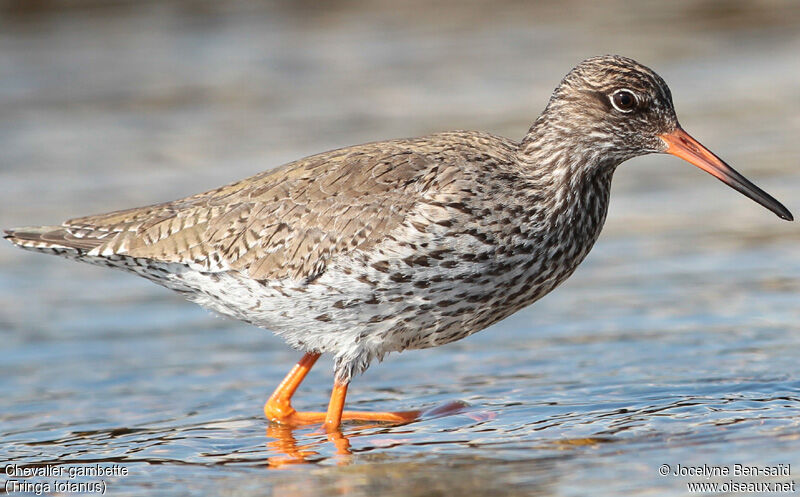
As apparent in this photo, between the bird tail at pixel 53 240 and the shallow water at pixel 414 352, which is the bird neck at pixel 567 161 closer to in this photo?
the shallow water at pixel 414 352

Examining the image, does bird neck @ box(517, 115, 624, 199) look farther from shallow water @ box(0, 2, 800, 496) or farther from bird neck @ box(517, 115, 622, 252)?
shallow water @ box(0, 2, 800, 496)

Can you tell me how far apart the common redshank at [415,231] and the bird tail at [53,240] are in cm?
31

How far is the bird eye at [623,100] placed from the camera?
331 inches

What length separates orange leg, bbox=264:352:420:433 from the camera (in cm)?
855

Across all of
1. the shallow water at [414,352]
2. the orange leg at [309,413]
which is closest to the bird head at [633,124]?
the shallow water at [414,352]

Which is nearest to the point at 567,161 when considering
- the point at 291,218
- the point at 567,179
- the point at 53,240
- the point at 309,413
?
the point at 567,179

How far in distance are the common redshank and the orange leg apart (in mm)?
14

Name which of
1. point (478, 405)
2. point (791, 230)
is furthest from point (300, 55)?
point (478, 405)

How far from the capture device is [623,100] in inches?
331

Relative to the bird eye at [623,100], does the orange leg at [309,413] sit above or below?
below

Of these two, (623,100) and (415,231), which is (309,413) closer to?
(415,231)

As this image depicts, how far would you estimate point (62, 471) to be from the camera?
7695 millimetres

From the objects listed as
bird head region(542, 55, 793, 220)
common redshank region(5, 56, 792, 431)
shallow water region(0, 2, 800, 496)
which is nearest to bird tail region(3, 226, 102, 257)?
common redshank region(5, 56, 792, 431)

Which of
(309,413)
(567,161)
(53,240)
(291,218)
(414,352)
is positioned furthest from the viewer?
(414,352)
